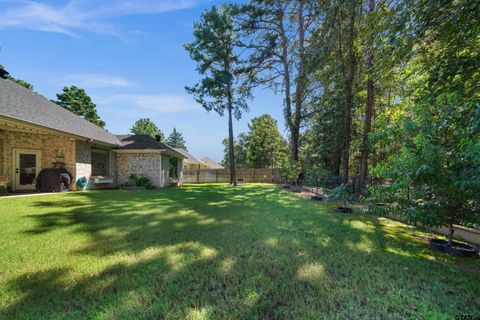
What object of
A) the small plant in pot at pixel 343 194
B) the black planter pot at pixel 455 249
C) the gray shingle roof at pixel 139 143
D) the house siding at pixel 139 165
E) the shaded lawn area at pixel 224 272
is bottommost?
the black planter pot at pixel 455 249

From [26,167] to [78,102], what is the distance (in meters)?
21.2

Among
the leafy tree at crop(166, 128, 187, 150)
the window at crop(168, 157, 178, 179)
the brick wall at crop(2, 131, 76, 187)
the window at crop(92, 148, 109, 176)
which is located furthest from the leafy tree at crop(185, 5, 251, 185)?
the leafy tree at crop(166, 128, 187, 150)

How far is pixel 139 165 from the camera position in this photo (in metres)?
14.1

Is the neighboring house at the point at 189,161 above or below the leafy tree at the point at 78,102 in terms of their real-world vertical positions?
below

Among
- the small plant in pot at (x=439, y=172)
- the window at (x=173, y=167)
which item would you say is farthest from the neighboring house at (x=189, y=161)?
the small plant in pot at (x=439, y=172)

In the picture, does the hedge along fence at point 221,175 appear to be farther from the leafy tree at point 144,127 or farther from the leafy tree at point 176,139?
the leafy tree at point 176,139

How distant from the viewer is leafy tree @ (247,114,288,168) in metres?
34.1

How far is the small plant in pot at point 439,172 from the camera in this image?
290 cm

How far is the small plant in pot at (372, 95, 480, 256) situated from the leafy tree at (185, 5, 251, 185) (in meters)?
15.1

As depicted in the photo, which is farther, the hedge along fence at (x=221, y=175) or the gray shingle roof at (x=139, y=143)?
the hedge along fence at (x=221, y=175)

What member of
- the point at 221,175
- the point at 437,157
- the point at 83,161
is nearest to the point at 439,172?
the point at 437,157

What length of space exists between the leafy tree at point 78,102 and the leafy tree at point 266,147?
22264mm

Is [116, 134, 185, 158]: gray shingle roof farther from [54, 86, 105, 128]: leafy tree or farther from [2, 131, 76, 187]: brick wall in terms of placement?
[54, 86, 105, 128]: leafy tree

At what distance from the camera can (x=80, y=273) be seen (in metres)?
2.66
